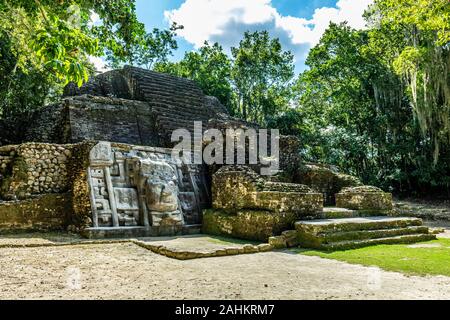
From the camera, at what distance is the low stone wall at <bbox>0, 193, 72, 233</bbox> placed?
7.74 m

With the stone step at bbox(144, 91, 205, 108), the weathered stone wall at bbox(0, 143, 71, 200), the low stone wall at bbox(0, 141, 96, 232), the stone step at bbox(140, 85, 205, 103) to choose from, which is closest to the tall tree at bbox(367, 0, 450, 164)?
the stone step at bbox(144, 91, 205, 108)

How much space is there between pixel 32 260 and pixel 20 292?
5.87ft

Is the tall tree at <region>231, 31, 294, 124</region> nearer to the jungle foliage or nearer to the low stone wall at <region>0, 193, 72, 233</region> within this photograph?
the jungle foliage

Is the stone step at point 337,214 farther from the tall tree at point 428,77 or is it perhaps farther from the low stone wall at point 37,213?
the tall tree at point 428,77

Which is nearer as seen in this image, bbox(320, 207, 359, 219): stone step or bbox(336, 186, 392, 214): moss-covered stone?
bbox(320, 207, 359, 219): stone step

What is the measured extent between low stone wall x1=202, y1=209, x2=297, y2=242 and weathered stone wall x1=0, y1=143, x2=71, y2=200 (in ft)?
13.1

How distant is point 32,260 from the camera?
5367mm

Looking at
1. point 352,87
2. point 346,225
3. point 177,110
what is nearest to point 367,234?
point 346,225

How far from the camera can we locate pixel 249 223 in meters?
7.86

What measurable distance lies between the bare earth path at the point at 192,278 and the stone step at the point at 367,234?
1.00m

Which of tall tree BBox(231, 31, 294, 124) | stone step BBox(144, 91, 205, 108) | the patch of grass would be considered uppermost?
tall tree BBox(231, 31, 294, 124)

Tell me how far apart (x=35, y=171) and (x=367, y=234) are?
795 cm

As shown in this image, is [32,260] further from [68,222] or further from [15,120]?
[15,120]

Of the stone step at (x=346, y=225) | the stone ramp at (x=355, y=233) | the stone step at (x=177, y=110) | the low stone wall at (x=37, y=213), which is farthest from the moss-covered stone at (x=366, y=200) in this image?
the stone step at (x=177, y=110)
